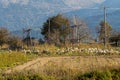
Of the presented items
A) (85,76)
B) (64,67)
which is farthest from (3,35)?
(85,76)

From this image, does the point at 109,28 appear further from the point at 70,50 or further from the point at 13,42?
the point at 70,50

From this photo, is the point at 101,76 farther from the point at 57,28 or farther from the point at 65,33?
the point at 65,33

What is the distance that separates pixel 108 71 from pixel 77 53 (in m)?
33.5

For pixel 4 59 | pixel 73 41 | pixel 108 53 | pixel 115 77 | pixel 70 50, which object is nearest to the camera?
pixel 115 77

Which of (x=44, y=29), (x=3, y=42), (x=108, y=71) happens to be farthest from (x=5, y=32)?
(x=108, y=71)

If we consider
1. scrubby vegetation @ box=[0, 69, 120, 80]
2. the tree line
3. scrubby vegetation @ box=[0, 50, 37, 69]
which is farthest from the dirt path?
the tree line

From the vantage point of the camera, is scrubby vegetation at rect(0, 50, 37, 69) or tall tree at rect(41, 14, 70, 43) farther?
tall tree at rect(41, 14, 70, 43)

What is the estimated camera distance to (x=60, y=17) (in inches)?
2997

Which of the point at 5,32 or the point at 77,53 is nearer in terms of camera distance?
the point at 77,53

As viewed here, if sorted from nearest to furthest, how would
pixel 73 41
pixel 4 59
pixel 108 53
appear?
pixel 4 59 < pixel 108 53 < pixel 73 41

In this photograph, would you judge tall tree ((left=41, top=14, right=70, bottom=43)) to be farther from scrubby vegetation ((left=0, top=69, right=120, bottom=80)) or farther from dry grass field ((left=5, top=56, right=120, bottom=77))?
scrubby vegetation ((left=0, top=69, right=120, bottom=80))

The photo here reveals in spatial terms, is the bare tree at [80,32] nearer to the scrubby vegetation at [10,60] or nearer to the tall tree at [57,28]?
the tall tree at [57,28]

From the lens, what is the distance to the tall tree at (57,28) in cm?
7256

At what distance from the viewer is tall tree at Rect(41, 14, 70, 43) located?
238 ft
